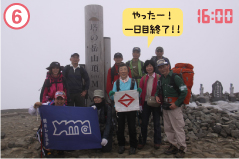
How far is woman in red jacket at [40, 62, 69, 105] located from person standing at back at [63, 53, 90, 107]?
1.72 feet

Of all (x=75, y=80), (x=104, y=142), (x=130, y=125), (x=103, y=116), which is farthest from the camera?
(x=75, y=80)

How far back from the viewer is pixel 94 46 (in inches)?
252

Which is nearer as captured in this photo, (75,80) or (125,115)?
(125,115)

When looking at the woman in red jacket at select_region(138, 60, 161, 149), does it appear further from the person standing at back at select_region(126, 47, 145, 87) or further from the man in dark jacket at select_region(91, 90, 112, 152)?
the man in dark jacket at select_region(91, 90, 112, 152)

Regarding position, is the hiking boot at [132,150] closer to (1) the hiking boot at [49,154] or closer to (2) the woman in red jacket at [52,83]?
(1) the hiking boot at [49,154]

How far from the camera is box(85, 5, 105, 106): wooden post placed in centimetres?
636

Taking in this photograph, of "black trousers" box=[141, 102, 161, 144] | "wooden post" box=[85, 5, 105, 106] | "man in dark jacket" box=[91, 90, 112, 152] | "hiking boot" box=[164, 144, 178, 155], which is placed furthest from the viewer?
"wooden post" box=[85, 5, 105, 106]

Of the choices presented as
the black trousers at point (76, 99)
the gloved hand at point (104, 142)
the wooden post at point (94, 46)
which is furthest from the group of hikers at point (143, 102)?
the wooden post at point (94, 46)

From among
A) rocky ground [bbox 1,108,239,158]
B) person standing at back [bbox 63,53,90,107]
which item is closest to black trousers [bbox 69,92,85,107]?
person standing at back [bbox 63,53,90,107]

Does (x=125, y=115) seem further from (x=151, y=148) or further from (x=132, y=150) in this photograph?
(x=151, y=148)

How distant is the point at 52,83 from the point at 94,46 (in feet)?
7.30

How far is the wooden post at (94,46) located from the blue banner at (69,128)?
2097mm

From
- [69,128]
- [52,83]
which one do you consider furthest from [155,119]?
[52,83]

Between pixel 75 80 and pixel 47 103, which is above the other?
pixel 75 80
